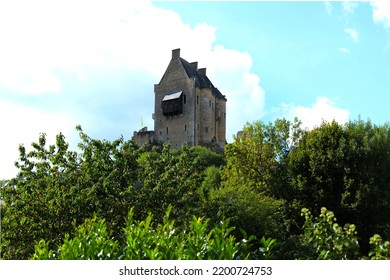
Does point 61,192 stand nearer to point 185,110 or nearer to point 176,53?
point 185,110

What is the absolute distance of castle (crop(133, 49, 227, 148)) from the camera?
82.7 m

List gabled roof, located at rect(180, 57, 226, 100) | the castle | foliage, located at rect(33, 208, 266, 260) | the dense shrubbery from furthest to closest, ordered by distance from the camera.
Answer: gabled roof, located at rect(180, 57, 226, 100)
the castle
the dense shrubbery
foliage, located at rect(33, 208, 266, 260)

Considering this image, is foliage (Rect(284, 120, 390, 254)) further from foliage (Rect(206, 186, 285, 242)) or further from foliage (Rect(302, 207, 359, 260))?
foliage (Rect(302, 207, 359, 260))

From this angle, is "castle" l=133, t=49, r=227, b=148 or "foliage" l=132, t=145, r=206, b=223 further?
"castle" l=133, t=49, r=227, b=148

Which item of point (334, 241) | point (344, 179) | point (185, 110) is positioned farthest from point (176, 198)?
point (185, 110)

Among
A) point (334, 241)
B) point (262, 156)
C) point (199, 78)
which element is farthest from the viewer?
point (199, 78)

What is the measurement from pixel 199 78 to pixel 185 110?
691cm

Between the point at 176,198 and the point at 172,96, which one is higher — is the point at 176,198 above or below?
below

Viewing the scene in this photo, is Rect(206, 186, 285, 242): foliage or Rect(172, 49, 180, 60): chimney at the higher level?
Rect(172, 49, 180, 60): chimney

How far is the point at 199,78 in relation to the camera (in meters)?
86.4

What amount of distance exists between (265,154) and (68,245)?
27568 mm

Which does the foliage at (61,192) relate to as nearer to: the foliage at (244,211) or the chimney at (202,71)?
the foliage at (244,211)

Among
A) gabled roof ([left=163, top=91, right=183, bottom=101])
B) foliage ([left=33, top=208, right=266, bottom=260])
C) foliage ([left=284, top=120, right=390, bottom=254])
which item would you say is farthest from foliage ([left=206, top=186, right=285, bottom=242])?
gabled roof ([left=163, top=91, right=183, bottom=101])

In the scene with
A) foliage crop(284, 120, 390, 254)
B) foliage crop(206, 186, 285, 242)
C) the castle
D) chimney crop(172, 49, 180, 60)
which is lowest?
foliage crop(206, 186, 285, 242)
